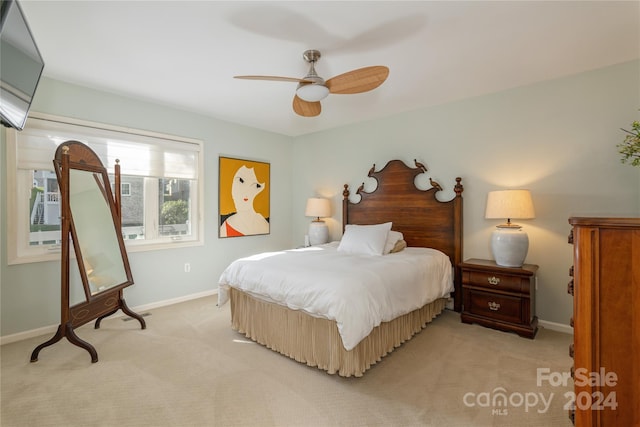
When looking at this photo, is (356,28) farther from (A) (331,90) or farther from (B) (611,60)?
(B) (611,60)

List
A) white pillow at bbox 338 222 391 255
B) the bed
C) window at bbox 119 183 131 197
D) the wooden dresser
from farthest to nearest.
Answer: window at bbox 119 183 131 197, white pillow at bbox 338 222 391 255, the bed, the wooden dresser

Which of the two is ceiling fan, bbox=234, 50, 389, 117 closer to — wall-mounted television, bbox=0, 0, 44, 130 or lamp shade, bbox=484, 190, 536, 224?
wall-mounted television, bbox=0, 0, 44, 130

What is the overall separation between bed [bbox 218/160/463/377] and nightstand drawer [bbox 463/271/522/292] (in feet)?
0.89

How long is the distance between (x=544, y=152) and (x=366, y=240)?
2.05 meters

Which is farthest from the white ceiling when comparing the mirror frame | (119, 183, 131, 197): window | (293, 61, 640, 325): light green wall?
(119, 183, 131, 197): window

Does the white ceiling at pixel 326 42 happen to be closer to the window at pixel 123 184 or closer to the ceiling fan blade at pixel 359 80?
the ceiling fan blade at pixel 359 80

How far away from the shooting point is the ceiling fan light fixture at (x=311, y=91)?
2.35 metres

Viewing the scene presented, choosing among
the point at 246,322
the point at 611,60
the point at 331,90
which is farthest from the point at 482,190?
the point at 246,322

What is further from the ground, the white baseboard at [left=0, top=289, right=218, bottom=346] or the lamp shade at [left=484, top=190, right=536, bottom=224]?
the lamp shade at [left=484, top=190, right=536, bottom=224]

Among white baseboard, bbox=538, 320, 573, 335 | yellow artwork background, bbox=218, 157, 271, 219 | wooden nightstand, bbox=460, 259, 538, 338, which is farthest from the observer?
yellow artwork background, bbox=218, 157, 271, 219

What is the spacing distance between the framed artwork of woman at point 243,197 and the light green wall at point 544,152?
2197 millimetres

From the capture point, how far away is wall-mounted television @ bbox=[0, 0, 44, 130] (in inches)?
53.7

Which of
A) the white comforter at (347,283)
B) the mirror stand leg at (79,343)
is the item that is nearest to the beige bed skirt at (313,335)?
the white comforter at (347,283)

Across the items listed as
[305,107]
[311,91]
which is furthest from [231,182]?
[311,91]
